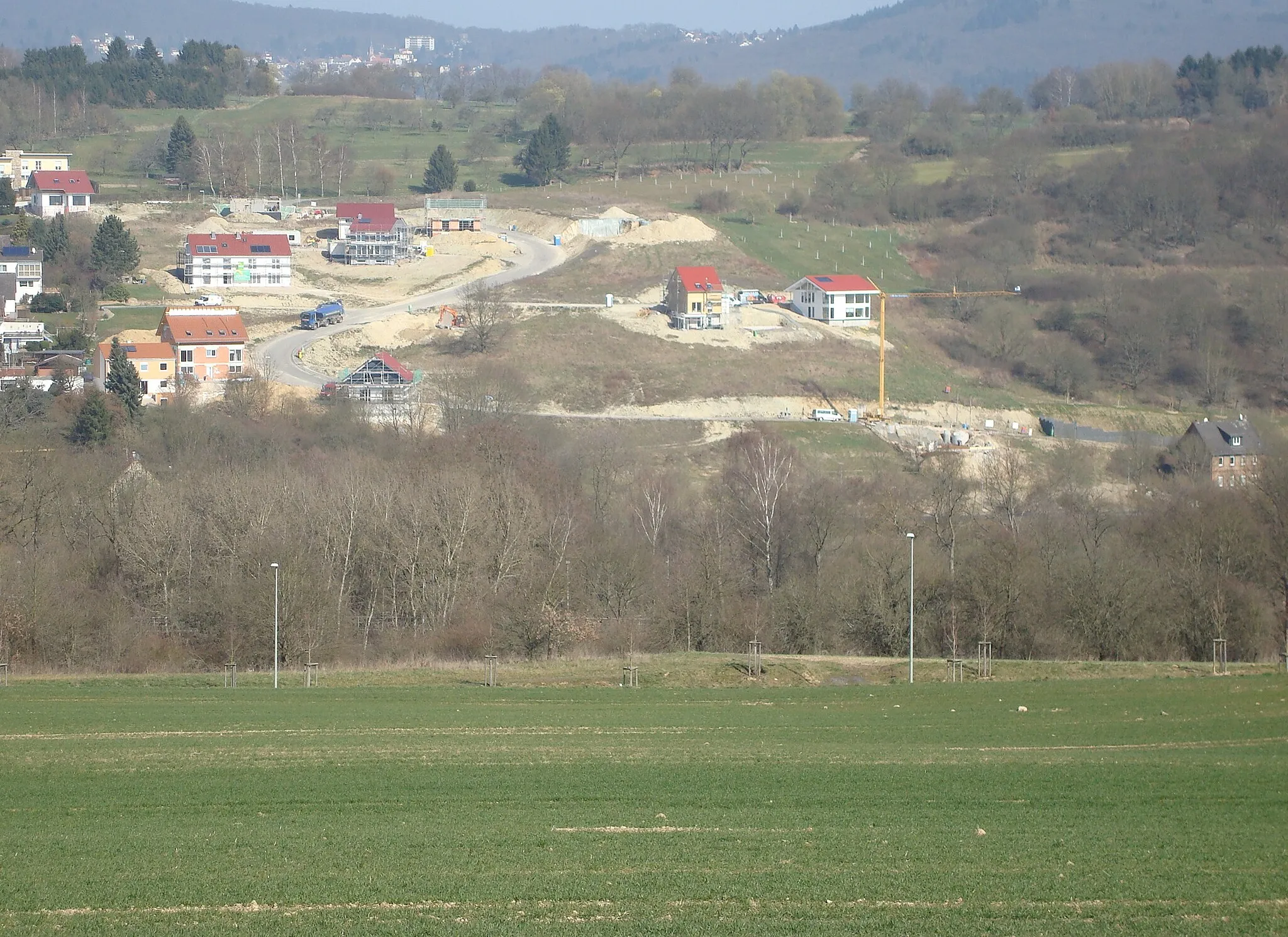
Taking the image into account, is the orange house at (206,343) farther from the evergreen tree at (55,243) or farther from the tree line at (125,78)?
the tree line at (125,78)

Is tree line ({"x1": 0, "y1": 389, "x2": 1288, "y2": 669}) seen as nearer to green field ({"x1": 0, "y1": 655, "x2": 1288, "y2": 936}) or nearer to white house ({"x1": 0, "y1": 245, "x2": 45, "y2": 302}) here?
green field ({"x1": 0, "y1": 655, "x2": 1288, "y2": 936})

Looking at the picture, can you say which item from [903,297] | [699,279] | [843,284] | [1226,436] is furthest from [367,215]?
[1226,436]

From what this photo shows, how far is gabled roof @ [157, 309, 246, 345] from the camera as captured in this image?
63.3 meters

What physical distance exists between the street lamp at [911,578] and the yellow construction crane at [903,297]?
28647 mm

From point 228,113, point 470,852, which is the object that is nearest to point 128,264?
point 228,113

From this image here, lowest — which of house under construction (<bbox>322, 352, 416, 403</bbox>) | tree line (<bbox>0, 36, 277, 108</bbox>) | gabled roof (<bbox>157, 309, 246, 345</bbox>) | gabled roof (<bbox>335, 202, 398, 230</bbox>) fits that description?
house under construction (<bbox>322, 352, 416, 403</bbox>)

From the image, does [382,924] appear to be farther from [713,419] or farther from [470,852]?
[713,419]

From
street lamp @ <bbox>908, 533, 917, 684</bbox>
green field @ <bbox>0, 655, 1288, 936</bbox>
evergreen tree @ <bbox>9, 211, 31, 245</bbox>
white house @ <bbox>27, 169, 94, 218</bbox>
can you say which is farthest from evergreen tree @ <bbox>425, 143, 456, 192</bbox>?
green field @ <bbox>0, 655, 1288, 936</bbox>

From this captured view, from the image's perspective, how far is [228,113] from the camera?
12425 centimetres

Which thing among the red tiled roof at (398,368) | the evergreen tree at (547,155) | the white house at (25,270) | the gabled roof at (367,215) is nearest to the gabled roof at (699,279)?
the red tiled roof at (398,368)

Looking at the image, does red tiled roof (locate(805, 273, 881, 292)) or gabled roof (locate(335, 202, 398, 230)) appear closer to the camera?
red tiled roof (locate(805, 273, 881, 292))

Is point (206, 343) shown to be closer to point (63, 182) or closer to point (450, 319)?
point (450, 319)

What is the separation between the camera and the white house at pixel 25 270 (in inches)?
2938

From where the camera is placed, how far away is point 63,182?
8812 centimetres
